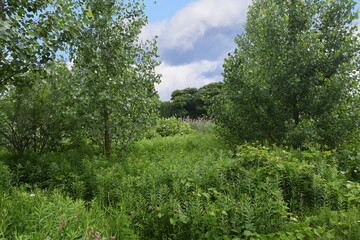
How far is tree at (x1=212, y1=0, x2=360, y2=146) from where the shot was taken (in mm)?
6843

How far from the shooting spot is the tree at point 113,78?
22.4 ft

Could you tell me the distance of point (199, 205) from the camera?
3584 mm

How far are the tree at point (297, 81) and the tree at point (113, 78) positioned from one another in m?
2.64

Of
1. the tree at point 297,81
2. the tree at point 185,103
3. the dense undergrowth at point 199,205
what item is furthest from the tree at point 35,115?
the tree at point 185,103

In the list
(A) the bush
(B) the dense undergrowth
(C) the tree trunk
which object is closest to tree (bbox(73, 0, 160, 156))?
(C) the tree trunk

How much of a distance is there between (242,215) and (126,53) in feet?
19.5

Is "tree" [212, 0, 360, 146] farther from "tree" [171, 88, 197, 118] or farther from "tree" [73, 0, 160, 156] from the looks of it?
"tree" [171, 88, 197, 118]

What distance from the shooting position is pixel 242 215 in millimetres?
3451

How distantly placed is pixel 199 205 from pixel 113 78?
4.74 m

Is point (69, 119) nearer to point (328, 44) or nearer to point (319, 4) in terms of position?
point (328, 44)

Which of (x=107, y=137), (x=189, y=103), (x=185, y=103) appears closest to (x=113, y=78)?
(x=107, y=137)

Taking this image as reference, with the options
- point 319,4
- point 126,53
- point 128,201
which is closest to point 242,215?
point 128,201

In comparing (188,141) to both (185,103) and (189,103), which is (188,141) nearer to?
(185,103)

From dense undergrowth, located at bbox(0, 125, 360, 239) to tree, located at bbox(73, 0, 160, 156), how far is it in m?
1.85
